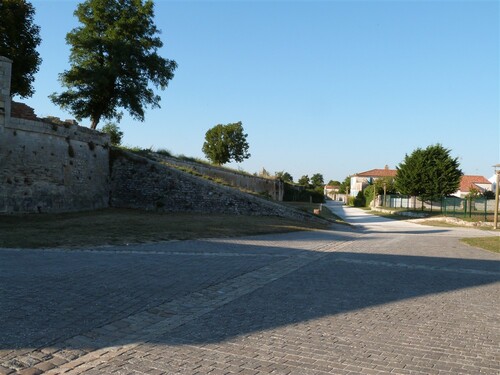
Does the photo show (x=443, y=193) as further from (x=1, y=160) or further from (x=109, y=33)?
(x=1, y=160)

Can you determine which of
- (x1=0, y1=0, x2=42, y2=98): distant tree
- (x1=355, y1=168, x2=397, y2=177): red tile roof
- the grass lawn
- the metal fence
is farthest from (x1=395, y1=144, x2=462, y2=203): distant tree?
(x1=355, y1=168, x2=397, y2=177): red tile roof

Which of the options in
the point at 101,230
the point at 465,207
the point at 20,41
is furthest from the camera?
the point at 465,207

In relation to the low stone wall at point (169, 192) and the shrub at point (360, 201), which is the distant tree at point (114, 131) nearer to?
the low stone wall at point (169, 192)

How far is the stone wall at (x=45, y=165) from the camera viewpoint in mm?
17688

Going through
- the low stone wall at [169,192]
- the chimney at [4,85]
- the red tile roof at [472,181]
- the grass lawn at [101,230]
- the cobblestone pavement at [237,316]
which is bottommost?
the cobblestone pavement at [237,316]

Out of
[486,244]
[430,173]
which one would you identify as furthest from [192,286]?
[430,173]

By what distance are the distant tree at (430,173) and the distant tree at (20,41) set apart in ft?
122

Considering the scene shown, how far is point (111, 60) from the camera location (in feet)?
87.9

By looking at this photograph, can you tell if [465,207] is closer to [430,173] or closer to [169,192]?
[430,173]

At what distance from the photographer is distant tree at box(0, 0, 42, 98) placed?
24.6 metres

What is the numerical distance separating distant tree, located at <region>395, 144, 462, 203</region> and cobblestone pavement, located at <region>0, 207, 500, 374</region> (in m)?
39.5

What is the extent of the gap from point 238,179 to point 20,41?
19450 mm

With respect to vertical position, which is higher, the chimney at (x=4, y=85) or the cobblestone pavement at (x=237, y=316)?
the chimney at (x=4, y=85)

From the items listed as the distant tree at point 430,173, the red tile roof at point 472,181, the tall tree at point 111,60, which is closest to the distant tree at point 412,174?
the distant tree at point 430,173
